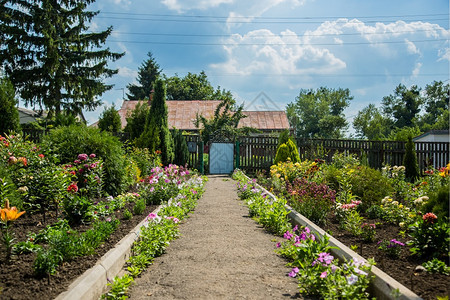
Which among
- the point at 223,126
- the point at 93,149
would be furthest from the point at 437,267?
the point at 223,126

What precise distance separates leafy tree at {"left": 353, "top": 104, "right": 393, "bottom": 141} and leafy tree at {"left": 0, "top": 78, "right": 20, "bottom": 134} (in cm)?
4128

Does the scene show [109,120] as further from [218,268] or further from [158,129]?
[218,268]

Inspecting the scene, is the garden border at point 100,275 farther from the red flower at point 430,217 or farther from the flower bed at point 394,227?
the red flower at point 430,217

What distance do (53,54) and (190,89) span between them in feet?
75.9

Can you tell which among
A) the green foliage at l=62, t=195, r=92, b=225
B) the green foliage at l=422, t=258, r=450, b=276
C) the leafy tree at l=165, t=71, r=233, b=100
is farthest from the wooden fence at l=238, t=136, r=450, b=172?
the leafy tree at l=165, t=71, r=233, b=100

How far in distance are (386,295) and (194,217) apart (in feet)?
14.8

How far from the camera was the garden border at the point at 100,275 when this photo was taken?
2.74 meters

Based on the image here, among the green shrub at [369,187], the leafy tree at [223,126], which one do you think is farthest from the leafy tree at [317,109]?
the green shrub at [369,187]

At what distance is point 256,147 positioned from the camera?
17.1 meters

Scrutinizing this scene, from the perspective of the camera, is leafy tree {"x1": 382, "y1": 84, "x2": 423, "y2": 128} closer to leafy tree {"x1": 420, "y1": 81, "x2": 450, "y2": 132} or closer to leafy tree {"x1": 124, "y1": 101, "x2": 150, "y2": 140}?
leafy tree {"x1": 420, "y1": 81, "x2": 450, "y2": 132}

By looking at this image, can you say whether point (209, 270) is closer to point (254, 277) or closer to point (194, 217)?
point (254, 277)

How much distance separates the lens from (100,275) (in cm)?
314

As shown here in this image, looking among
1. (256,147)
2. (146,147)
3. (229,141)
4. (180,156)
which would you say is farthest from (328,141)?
(146,147)

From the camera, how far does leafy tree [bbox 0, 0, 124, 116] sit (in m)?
20.4
